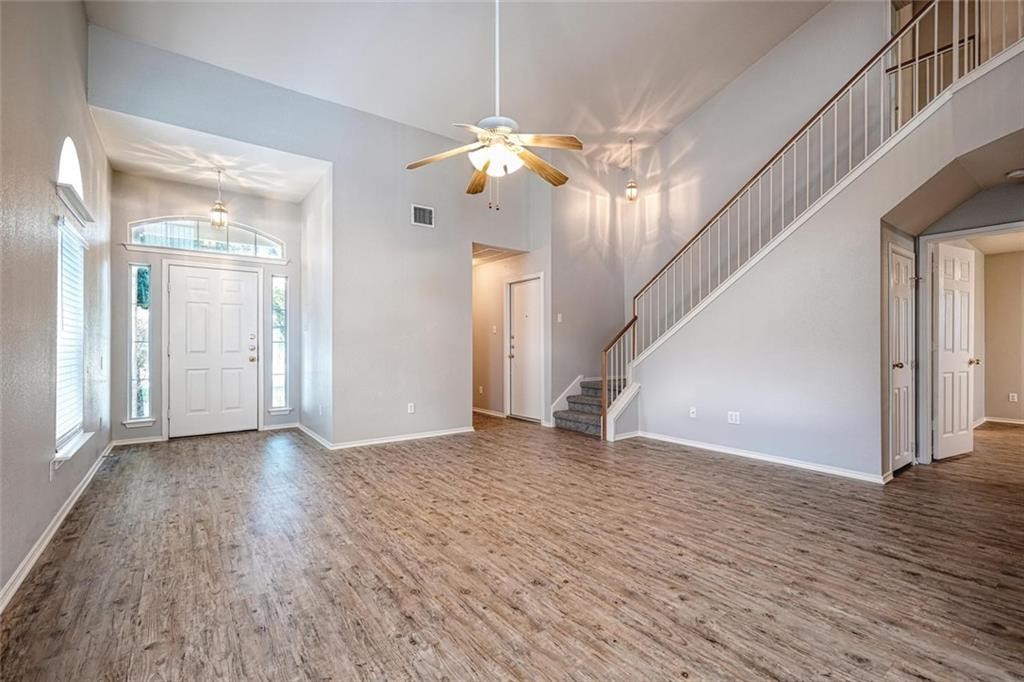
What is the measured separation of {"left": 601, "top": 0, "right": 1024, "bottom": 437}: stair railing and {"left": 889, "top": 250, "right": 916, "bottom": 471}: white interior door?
1063 millimetres

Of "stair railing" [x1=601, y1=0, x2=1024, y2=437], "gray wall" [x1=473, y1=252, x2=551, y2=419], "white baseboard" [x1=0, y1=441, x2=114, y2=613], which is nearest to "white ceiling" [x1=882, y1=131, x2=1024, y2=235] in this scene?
"stair railing" [x1=601, y1=0, x2=1024, y2=437]

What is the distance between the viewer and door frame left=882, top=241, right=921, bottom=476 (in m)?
3.99

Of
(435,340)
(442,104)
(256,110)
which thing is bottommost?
(435,340)

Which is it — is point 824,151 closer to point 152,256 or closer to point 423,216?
point 423,216

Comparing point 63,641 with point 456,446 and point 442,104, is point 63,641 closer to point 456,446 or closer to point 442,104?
point 456,446

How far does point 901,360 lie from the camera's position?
14.3 feet

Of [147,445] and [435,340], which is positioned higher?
[435,340]

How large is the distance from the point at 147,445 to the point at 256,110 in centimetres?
404

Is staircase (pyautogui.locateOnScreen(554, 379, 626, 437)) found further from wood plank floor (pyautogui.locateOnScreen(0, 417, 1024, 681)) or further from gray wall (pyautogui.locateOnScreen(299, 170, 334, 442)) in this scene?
gray wall (pyautogui.locateOnScreen(299, 170, 334, 442))

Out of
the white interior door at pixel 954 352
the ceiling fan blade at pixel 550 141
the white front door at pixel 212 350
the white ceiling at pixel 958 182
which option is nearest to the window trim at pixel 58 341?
the white front door at pixel 212 350

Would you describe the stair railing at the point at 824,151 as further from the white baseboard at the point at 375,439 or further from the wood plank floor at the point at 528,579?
the wood plank floor at the point at 528,579

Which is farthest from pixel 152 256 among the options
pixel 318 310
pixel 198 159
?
pixel 318 310

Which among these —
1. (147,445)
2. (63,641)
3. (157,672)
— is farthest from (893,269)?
(147,445)

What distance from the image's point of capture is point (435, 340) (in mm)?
5836
